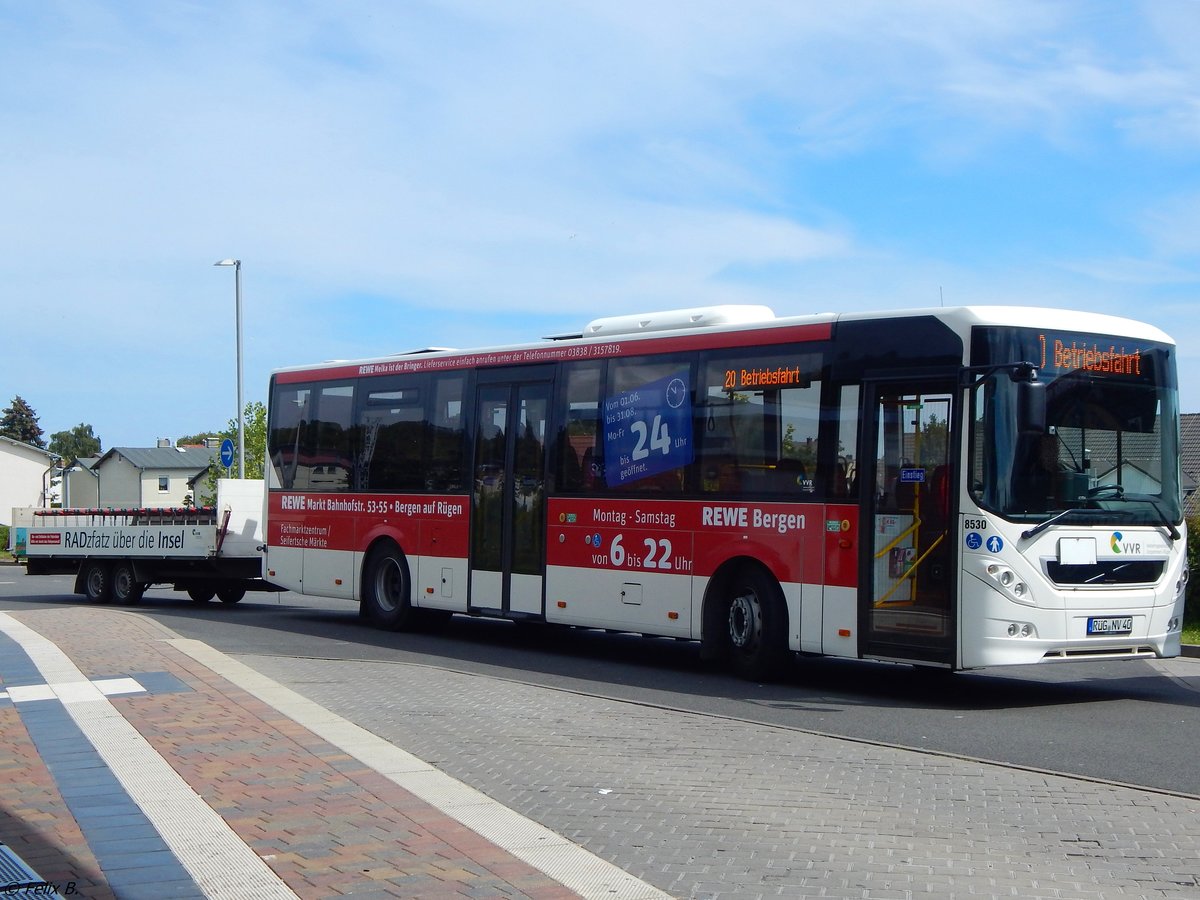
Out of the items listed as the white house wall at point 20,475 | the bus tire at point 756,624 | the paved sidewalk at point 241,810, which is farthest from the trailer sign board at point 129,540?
the white house wall at point 20,475

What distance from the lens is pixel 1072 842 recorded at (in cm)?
660

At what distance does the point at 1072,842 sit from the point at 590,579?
834 cm

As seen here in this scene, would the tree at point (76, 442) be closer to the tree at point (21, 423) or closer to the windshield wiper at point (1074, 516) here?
the tree at point (21, 423)

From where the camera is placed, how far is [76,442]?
188750 millimetres

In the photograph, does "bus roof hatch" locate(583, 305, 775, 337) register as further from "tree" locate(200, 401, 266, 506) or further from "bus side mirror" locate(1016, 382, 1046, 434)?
"tree" locate(200, 401, 266, 506)

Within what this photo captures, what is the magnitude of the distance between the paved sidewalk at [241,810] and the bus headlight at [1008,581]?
5.06m

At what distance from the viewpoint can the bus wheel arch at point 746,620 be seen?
41.3 ft

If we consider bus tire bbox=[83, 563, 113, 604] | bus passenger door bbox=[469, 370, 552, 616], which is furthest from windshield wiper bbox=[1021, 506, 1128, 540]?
bus tire bbox=[83, 563, 113, 604]

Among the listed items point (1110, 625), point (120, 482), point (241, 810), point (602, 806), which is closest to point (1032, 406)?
point (1110, 625)

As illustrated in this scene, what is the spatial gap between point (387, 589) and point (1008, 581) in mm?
9332

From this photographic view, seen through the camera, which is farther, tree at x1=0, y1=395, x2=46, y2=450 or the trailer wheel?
tree at x1=0, y1=395, x2=46, y2=450

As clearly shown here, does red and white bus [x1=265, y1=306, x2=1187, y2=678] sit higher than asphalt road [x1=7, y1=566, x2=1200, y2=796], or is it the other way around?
red and white bus [x1=265, y1=306, x2=1187, y2=678]

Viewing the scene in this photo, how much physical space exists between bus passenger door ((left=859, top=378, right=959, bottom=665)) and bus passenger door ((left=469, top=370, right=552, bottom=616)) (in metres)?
4.60

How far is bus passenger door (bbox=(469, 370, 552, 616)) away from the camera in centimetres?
1536
